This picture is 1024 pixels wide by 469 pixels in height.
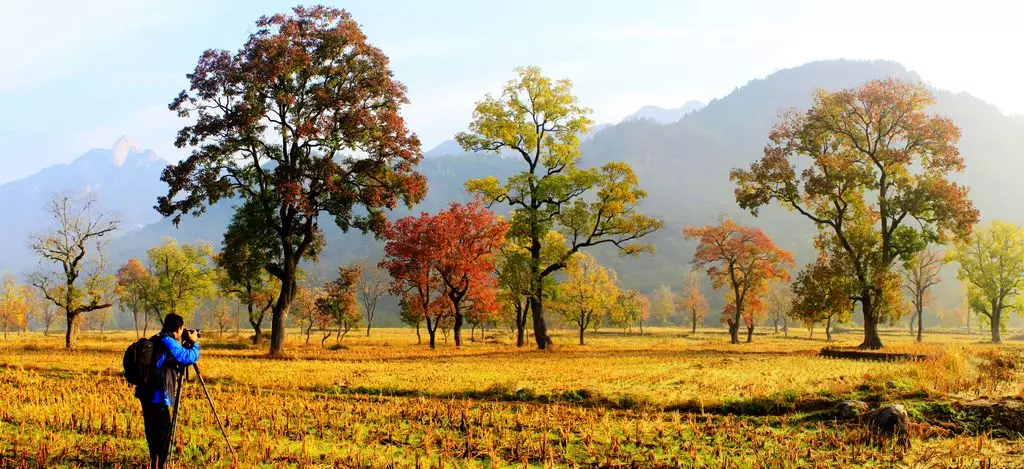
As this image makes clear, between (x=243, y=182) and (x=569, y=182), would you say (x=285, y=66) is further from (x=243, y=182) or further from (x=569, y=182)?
(x=569, y=182)

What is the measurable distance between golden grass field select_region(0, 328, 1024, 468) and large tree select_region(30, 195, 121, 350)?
25.9m

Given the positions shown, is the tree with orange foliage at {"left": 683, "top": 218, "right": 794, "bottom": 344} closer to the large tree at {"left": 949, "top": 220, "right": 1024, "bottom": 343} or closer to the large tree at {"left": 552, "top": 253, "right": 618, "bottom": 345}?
the large tree at {"left": 552, "top": 253, "right": 618, "bottom": 345}

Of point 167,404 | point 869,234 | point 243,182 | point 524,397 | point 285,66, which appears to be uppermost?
point 285,66

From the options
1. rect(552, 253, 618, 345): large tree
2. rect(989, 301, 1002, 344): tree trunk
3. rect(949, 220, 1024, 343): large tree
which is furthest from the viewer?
rect(552, 253, 618, 345): large tree

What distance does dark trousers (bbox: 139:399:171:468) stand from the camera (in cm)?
848

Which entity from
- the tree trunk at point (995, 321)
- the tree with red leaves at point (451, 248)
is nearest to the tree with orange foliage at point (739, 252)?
the tree trunk at point (995, 321)

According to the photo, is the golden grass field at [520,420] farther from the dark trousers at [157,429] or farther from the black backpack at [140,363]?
the black backpack at [140,363]

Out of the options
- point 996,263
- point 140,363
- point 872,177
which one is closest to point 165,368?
point 140,363

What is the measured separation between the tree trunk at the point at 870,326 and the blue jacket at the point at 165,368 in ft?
113

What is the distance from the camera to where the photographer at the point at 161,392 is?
8469 mm

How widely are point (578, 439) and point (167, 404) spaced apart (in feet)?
22.8

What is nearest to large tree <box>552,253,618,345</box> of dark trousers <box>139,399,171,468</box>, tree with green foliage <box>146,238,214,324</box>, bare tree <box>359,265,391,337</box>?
bare tree <box>359,265,391,337</box>

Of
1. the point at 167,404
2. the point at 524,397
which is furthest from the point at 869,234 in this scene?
the point at 167,404

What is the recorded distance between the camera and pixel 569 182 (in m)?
35.1
